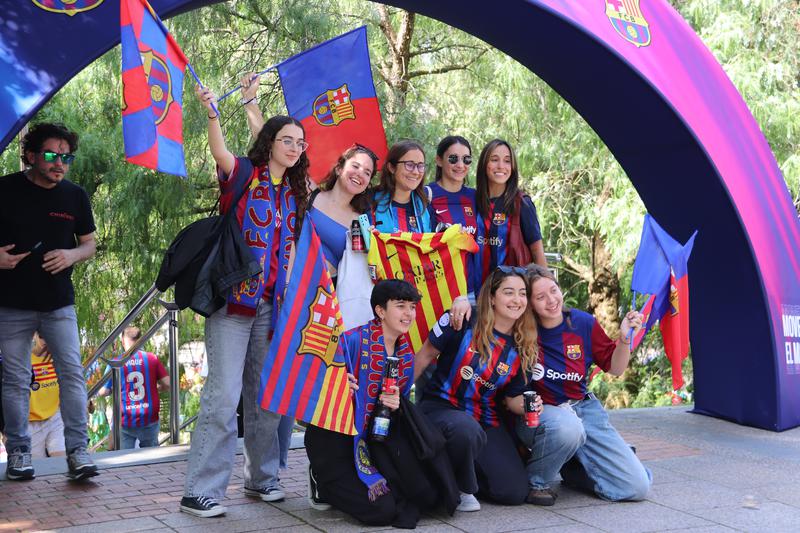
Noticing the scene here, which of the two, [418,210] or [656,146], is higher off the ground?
[656,146]

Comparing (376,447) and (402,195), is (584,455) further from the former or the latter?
(402,195)

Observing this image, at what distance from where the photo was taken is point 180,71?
15.4 feet

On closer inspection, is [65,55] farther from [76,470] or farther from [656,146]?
[656,146]

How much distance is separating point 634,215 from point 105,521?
8.18 meters

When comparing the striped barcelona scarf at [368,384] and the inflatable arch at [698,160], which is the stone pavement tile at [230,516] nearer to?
the striped barcelona scarf at [368,384]

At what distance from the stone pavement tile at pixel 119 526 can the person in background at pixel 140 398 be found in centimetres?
309

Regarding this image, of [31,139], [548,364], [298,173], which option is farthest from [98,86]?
[548,364]

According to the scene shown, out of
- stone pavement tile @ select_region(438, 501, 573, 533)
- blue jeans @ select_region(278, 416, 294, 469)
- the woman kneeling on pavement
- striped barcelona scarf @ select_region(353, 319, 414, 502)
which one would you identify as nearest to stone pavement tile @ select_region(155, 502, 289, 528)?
the woman kneeling on pavement

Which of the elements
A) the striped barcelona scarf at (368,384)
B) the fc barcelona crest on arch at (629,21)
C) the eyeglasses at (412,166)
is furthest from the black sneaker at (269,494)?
the fc barcelona crest on arch at (629,21)

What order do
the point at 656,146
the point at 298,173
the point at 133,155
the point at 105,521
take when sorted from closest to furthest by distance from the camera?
the point at 133,155 → the point at 105,521 → the point at 298,173 → the point at 656,146

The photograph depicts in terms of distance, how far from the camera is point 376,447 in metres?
4.77

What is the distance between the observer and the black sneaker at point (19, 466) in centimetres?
535

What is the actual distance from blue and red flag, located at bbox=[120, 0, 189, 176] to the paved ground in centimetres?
169

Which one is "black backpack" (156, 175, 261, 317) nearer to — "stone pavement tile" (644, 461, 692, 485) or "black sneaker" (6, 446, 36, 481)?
"black sneaker" (6, 446, 36, 481)
